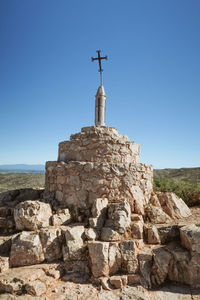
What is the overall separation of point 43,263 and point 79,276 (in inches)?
48.5

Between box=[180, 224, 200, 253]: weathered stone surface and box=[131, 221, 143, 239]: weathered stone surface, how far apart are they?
4.51 ft

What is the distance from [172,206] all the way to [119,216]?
3.40 metres

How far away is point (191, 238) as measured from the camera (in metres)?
5.95

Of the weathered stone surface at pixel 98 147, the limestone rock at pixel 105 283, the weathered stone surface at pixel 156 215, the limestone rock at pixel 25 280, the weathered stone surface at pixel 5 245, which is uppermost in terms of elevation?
the weathered stone surface at pixel 98 147

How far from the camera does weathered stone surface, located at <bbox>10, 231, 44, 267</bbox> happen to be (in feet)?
19.3

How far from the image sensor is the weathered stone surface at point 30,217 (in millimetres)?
6707

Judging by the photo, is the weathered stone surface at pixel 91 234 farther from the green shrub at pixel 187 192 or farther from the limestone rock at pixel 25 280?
the green shrub at pixel 187 192

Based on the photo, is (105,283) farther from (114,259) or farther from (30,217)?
(30,217)

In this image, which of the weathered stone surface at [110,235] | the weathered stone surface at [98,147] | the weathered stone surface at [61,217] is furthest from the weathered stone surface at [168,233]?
the weathered stone surface at [61,217]

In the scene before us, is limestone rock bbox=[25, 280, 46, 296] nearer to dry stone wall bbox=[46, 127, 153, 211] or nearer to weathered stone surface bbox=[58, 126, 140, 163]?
dry stone wall bbox=[46, 127, 153, 211]

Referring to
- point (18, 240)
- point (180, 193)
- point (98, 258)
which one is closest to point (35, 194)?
point (18, 240)

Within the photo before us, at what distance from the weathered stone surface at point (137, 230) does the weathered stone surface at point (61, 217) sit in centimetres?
245

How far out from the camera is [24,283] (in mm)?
5105

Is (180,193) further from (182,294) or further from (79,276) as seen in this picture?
(79,276)
